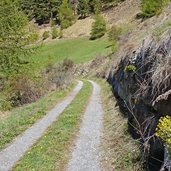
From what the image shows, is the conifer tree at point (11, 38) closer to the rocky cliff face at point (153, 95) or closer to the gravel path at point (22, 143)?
the gravel path at point (22, 143)

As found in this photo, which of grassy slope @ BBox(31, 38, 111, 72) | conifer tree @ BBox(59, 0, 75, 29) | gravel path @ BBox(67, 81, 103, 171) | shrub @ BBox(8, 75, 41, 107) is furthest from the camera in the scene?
conifer tree @ BBox(59, 0, 75, 29)

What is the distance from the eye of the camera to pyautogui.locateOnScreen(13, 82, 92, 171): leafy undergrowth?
12098 mm

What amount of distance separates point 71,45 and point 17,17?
67046 mm

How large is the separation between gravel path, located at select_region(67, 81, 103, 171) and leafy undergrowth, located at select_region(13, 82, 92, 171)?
0.99 ft

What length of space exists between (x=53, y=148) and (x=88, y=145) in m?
1.38

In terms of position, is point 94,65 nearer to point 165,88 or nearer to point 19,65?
point 19,65

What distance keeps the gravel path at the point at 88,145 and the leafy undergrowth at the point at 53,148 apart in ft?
0.99

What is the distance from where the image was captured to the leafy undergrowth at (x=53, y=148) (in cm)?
1210

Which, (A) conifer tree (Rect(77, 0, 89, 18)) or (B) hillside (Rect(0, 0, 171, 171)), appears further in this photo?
(A) conifer tree (Rect(77, 0, 89, 18))

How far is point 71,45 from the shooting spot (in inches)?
3713

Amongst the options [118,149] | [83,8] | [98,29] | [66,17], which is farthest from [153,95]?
[83,8]

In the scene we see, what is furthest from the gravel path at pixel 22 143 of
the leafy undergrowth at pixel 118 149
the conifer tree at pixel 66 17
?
the conifer tree at pixel 66 17

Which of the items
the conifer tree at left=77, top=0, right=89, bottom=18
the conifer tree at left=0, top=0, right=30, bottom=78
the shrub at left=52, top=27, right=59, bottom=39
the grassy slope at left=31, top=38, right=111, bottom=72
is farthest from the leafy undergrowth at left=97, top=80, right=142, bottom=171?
the conifer tree at left=77, top=0, right=89, bottom=18

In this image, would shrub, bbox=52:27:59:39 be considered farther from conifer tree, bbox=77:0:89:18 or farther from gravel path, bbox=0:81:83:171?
gravel path, bbox=0:81:83:171
